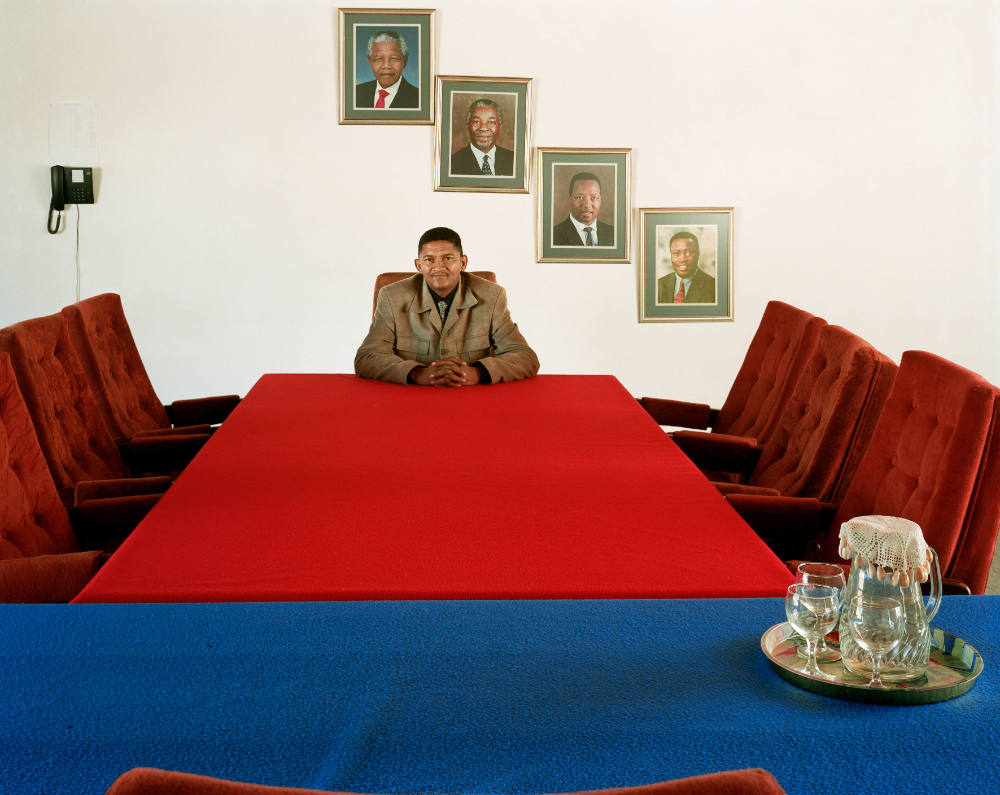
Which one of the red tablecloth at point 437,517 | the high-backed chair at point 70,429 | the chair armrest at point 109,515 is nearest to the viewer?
the red tablecloth at point 437,517

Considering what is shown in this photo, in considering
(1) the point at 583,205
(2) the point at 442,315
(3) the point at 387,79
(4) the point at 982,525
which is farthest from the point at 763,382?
(3) the point at 387,79

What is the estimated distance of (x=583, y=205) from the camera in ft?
23.5

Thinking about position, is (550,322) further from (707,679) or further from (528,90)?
(707,679)

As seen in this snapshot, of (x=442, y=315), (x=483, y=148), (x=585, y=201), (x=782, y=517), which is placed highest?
(x=483, y=148)

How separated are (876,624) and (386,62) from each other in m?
5.97

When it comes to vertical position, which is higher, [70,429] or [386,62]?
[386,62]

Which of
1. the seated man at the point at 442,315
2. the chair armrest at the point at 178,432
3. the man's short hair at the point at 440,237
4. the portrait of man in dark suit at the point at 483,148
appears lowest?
the chair armrest at the point at 178,432

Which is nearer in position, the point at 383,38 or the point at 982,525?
the point at 982,525

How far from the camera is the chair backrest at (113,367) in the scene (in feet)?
14.9

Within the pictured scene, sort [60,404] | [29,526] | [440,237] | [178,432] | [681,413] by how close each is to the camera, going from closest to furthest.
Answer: [29,526] → [60,404] → [178,432] → [681,413] → [440,237]

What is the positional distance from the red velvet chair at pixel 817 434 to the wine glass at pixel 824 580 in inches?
68.7

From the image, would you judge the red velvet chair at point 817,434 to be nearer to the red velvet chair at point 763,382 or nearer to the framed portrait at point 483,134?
the red velvet chair at point 763,382

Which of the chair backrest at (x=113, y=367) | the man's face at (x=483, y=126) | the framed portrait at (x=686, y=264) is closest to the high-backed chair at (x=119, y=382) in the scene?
the chair backrest at (x=113, y=367)

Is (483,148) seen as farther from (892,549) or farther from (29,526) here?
(892,549)
